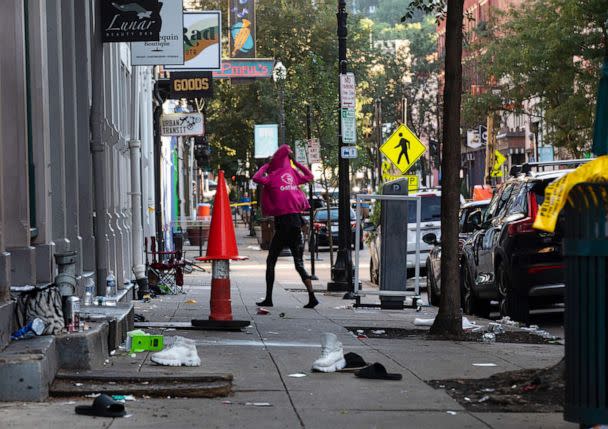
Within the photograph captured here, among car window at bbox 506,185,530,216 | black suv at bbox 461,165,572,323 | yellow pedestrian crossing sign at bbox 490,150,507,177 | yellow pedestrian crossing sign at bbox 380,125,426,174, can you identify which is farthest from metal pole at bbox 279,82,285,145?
car window at bbox 506,185,530,216

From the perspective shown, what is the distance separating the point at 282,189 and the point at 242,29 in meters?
24.0

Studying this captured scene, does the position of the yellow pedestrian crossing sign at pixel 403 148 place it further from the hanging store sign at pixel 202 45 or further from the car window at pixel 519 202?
the car window at pixel 519 202

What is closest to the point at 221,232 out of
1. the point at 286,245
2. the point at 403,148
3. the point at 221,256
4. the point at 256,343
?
the point at 221,256

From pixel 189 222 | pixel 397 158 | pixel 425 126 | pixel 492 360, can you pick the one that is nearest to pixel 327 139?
pixel 189 222

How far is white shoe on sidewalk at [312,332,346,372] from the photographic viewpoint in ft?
34.9

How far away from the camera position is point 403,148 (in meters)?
29.4

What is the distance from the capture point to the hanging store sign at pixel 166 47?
2058 cm

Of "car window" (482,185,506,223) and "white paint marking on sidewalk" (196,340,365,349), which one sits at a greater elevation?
"car window" (482,185,506,223)

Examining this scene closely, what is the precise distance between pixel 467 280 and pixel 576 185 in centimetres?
1336

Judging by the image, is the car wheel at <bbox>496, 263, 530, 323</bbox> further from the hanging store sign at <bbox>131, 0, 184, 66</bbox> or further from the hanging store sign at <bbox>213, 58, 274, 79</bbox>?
the hanging store sign at <bbox>213, 58, 274, 79</bbox>

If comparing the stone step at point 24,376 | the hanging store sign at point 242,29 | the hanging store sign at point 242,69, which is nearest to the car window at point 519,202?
the stone step at point 24,376

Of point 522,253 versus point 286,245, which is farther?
point 286,245

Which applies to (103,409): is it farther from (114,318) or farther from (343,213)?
(343,213)

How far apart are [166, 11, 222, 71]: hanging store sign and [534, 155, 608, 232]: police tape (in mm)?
22558
